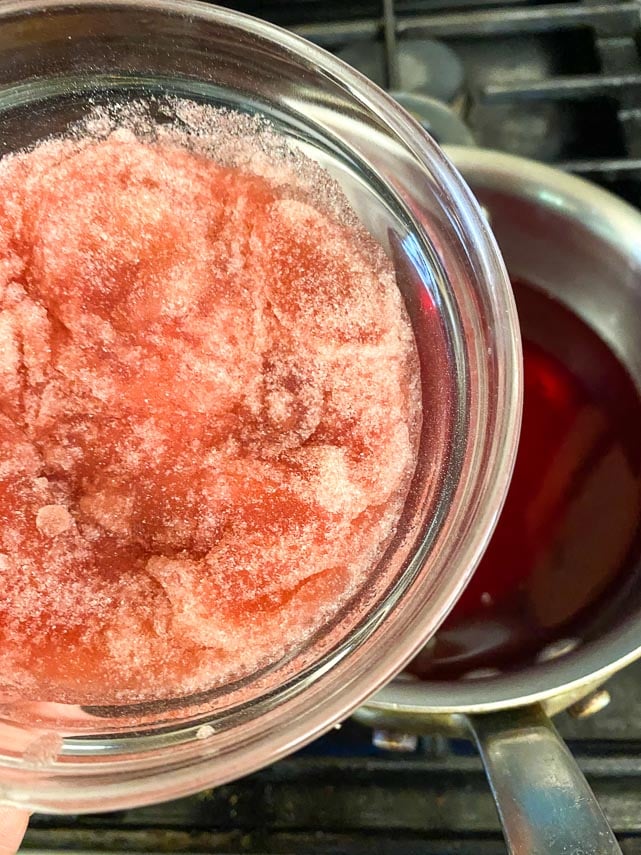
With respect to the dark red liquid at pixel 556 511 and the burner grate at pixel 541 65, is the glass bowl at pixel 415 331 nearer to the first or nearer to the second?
the dark red liquid at pixel 556 511

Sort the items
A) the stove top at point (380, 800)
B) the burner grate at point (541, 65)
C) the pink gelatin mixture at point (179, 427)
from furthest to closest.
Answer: the burner grate at point (541, 65) < the stove top at point (380, 800) < the pink gelatin mixture at point (179, 427)

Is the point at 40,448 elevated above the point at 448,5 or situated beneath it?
situated beneath

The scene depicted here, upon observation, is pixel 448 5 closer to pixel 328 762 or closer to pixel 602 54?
pixel 602 54

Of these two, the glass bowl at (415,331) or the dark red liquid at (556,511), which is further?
the dark red liquid at (556,511)

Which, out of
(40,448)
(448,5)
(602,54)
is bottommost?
(40,448)

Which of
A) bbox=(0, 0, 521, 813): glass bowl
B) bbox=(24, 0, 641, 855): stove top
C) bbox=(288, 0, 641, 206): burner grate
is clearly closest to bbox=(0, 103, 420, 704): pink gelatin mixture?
bbox=(0, 0, 521, 813): glass bowl

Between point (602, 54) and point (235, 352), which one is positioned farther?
point (602, 54)

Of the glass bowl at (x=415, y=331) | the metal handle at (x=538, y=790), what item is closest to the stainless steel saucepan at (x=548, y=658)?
the metal handle at (x=538, y=790)

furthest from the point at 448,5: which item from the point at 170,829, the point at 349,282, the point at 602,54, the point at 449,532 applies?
the point at 170,829
